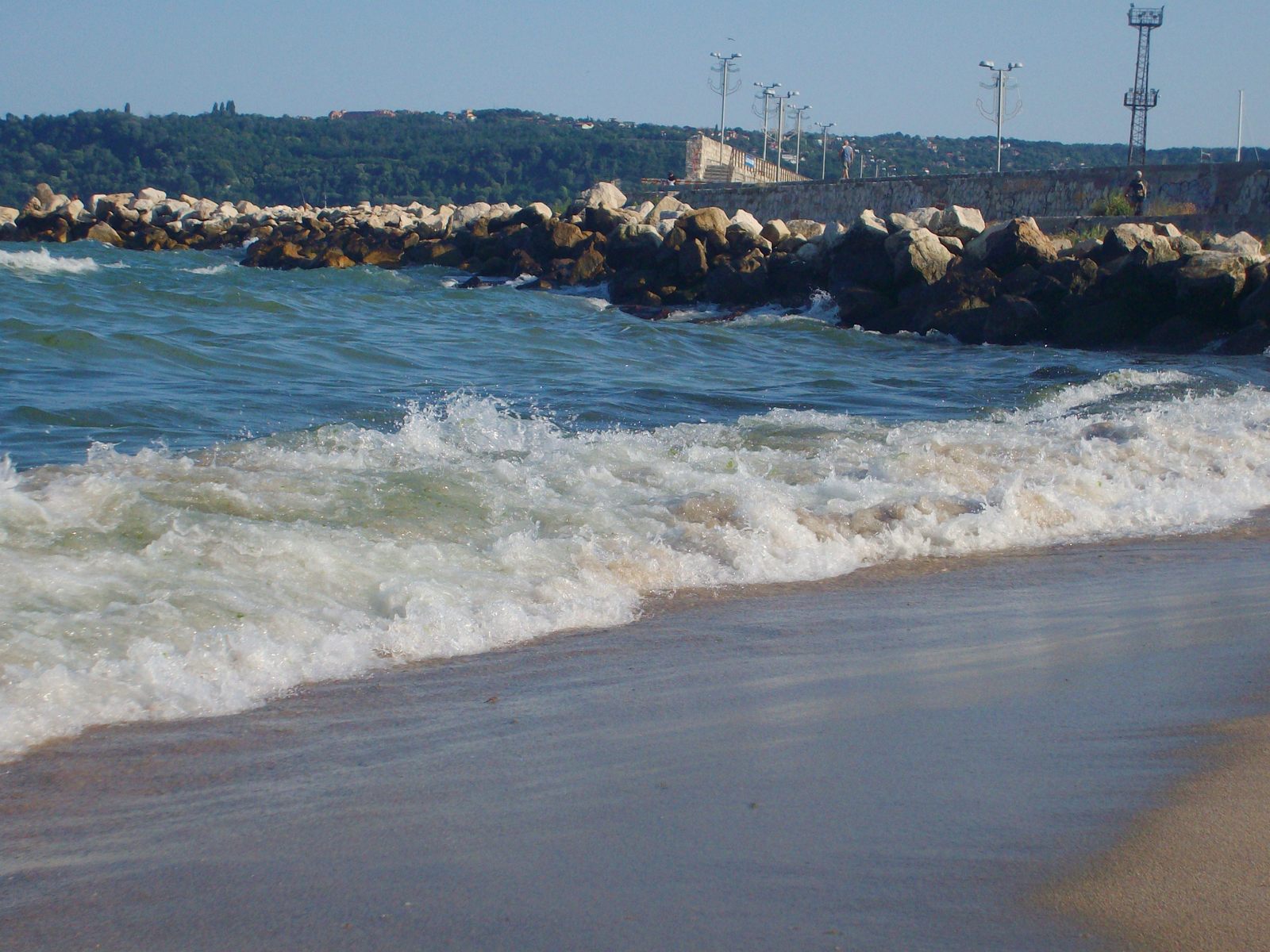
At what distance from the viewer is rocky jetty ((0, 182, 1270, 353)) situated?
16281 mm

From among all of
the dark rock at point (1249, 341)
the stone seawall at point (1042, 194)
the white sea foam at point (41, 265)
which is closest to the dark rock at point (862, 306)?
the dark rock at point (1249, 341)

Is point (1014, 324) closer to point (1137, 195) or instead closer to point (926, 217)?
point (926, 217)

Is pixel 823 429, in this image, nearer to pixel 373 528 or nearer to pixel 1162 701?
pixel 373 528

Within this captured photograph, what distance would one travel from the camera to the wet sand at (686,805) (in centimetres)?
215

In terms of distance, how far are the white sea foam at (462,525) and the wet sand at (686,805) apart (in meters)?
0.30

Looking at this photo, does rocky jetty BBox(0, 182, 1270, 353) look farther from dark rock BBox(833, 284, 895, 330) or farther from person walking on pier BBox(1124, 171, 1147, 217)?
person walking on pier BBox(1124, 171, 1147, 217)

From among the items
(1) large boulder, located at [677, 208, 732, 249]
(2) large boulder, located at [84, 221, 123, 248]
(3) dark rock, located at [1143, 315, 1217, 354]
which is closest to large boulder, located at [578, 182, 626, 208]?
(1) large boulder, located at [677, 208, 732, 249]

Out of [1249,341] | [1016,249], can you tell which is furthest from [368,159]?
[1249,341]

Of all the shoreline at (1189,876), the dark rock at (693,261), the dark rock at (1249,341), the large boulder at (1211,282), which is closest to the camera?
the shoreline at (1189,876)

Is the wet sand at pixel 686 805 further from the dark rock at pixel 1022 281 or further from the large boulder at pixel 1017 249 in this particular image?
the large boulder at pixel 1017 249

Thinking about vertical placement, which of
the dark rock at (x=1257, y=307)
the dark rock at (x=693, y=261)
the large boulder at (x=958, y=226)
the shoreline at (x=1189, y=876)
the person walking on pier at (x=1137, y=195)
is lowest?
the shoreline at (x=1189, y=876)

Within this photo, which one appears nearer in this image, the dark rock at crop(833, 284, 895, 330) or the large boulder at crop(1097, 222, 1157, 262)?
the large boulder at crop(1097, 222, 1157, 262)

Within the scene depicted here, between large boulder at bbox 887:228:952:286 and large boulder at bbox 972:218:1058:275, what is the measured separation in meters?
0.66

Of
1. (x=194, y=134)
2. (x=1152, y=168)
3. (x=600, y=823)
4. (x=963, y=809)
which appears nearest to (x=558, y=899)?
(x=600, y=823)
